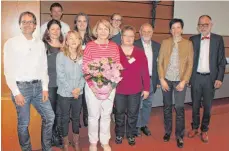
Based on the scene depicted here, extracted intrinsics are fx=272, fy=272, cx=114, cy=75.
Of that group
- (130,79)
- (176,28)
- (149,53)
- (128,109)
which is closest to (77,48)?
(130,79)

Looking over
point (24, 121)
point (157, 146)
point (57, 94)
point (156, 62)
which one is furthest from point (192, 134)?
point (24, 121)

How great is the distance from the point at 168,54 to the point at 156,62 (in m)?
0.37

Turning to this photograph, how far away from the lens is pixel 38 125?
3.19 m

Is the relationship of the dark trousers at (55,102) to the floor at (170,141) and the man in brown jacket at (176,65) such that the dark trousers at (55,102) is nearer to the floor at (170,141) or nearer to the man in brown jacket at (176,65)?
the floor at (170,141)

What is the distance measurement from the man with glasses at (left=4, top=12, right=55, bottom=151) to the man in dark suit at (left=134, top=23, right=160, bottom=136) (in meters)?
1.37

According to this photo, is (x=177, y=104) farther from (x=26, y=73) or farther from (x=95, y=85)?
(x=26, y=73)

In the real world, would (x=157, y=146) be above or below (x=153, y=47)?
below

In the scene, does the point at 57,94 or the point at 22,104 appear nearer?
the point at 22,104

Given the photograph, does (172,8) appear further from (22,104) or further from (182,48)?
(22,104)

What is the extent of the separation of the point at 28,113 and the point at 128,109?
3.97 feet

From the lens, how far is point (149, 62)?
3639 mm

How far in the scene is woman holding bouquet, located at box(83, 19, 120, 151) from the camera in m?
2.92

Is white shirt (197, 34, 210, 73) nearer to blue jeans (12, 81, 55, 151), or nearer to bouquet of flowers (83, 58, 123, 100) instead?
bouquet of flowers (83, 58, 123, 100)

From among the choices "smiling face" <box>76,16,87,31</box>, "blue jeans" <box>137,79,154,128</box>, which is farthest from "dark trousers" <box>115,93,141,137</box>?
"smiling face" <box>76,16,87,31</box>
